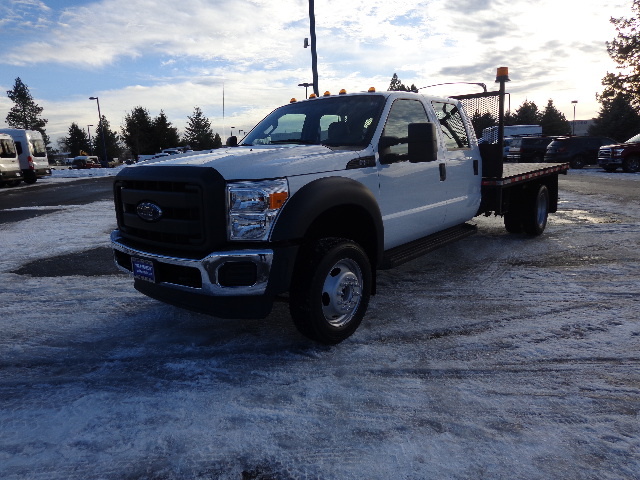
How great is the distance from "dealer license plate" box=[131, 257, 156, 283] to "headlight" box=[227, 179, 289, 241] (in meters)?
0.69

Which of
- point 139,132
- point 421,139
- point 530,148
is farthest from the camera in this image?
point 139,132

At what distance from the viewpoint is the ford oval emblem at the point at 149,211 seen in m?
3.28

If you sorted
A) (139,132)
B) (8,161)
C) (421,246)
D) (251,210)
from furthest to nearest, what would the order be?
(139,132) → (8,161) → (421,246) → (251,210)

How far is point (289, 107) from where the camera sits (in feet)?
16.6

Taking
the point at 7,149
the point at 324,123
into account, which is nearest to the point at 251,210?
the point at 324,123

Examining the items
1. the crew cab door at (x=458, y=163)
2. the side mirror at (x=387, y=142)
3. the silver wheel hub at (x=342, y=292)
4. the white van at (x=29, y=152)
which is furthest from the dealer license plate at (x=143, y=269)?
the white van at (x=29, y=152)

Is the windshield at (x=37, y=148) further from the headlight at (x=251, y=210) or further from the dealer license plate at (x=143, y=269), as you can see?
the headlight at (x=251, y=210)

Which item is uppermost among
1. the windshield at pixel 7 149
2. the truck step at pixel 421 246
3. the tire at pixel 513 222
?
the windshield at pixel 7 149

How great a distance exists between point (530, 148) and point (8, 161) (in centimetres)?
2509

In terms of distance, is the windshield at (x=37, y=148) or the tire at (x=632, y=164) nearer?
the tire at (x=632, y=164)

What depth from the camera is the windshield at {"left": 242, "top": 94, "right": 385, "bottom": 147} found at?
412 cm

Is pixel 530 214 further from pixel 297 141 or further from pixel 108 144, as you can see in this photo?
pixel 108 144

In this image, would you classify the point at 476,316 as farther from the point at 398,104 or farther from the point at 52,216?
the point at 52,216

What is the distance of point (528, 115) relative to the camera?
273 ft
